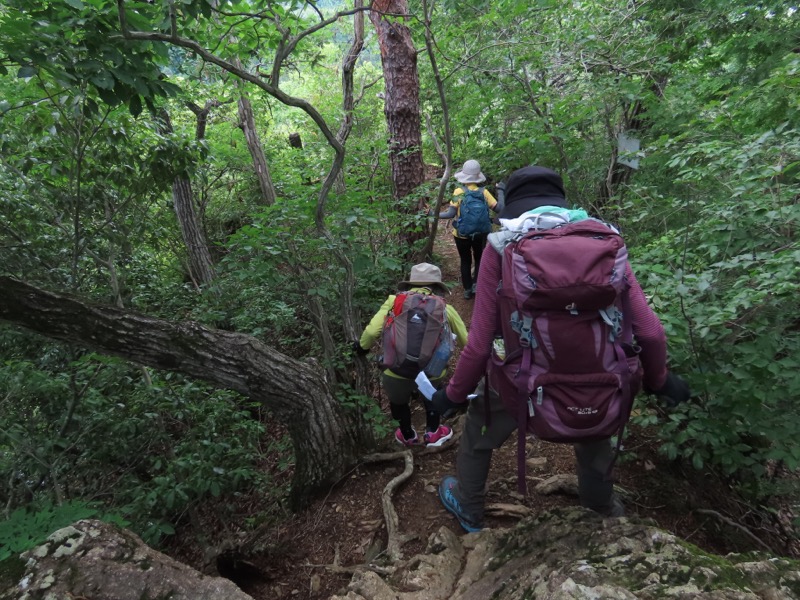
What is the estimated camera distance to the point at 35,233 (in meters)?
4.45

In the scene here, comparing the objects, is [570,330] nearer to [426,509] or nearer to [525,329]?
[525,329]

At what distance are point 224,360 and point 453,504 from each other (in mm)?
1878

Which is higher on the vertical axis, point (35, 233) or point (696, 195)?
point (35, 233)

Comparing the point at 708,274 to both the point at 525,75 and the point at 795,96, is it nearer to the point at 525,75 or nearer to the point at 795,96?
the point at 795,96

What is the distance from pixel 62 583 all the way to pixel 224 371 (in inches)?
57.9

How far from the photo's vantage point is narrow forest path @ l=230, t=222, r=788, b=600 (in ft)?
8.84

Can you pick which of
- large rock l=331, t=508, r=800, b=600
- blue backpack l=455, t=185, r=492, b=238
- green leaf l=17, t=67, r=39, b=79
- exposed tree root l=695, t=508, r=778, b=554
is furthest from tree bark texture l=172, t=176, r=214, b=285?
exposed tree root l=695, t=508, r=778, b=554

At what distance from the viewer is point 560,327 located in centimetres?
172

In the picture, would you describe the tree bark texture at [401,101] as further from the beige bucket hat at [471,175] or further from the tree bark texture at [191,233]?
the tree bark texture at [191,233]

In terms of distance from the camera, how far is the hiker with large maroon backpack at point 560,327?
1688mm

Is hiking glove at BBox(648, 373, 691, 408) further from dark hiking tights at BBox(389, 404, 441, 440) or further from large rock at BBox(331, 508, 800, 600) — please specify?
dark hiking tights at BBox(389, 404, 441, 440)

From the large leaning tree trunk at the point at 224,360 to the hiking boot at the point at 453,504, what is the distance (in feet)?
3.22

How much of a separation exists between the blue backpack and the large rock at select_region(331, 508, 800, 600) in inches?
162

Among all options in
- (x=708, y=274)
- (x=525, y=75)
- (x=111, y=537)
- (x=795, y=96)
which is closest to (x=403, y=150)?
(x=525, y=75)
